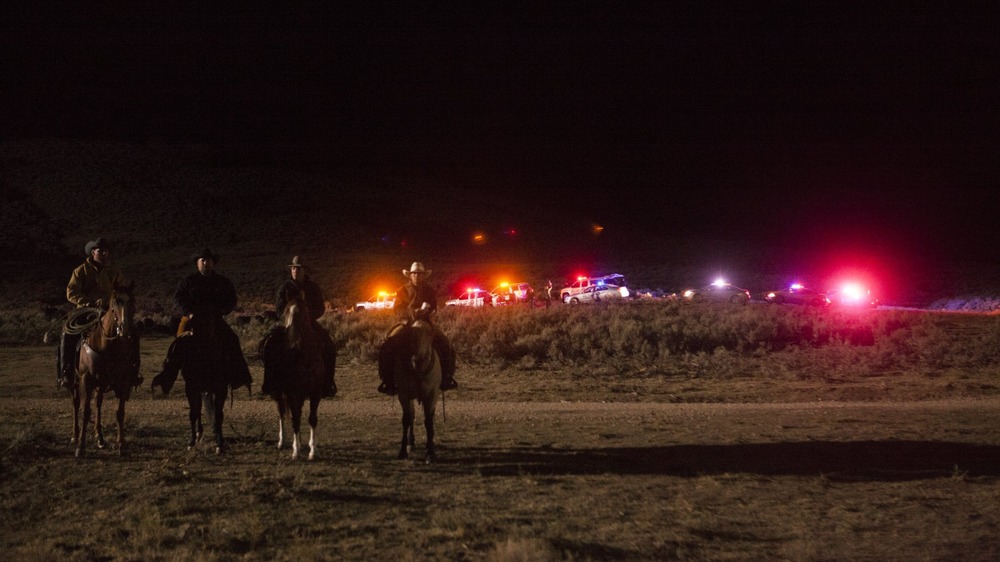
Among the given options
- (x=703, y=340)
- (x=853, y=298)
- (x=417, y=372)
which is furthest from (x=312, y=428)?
(x=853, y=298)

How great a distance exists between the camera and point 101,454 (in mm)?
10430

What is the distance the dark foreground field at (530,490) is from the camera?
640cm

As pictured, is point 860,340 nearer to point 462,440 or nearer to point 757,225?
point 462,440

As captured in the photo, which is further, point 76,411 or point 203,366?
point 76,411

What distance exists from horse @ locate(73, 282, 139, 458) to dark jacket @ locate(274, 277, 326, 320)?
199 centimetres

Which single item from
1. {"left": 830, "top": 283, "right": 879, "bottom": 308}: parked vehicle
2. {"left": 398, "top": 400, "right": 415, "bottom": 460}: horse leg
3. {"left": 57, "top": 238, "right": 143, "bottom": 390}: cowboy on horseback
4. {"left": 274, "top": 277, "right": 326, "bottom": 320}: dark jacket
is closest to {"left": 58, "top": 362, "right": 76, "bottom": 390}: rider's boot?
{"left": 57, "top": 238, "right": 143, "bottom": 390}: cowboy on horseback

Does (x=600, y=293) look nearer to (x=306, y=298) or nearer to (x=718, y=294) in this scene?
(x=718, y=294)

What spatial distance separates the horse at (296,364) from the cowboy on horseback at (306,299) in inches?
3.4

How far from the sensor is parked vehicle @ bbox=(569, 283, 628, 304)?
130 feet

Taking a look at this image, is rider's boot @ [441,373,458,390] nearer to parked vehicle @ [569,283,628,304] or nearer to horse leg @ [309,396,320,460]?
horse leg @ [309,396,320,460]

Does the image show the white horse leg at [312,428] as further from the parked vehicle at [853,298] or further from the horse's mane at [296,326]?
the parked vehicle at [853,298]

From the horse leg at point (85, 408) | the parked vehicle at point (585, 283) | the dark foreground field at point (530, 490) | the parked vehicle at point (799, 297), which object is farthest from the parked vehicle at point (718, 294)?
the horse leg at point (85, 408)

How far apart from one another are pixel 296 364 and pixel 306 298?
99 cm

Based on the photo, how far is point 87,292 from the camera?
35.3 ft
